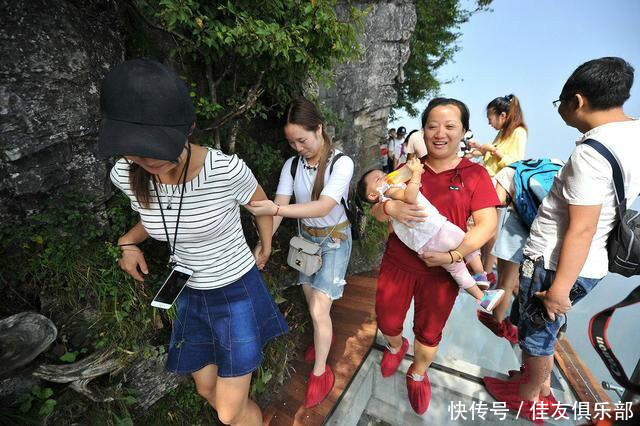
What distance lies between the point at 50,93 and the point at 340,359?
131 inches

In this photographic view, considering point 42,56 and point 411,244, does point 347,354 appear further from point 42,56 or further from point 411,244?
point 42,56

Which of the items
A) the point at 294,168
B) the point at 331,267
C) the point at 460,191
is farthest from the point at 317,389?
the point at 460,191

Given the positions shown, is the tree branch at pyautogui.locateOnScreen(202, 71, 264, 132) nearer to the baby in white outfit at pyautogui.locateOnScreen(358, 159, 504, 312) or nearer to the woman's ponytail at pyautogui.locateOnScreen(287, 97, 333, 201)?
the woman's ponytail at pyautogui.locateOnScreen(287, 97, 333, 201)

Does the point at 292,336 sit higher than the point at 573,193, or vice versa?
the point at 573,193

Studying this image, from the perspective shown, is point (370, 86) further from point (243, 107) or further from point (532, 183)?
point (532, 183)

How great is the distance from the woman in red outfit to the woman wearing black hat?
3.21 feet

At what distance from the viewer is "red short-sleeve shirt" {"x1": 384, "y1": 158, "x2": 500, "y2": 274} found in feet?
6.10

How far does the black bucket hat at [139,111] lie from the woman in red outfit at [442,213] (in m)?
1.49

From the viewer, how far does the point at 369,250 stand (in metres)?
4.84

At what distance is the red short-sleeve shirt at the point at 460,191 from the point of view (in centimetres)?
186

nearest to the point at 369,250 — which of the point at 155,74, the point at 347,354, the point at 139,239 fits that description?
the point at 347,354

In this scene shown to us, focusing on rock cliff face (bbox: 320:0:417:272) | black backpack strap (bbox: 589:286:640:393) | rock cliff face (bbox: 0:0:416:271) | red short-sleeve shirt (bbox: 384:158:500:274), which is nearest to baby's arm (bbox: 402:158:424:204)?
red short-sleeve shirt (bbox: 384:158:500:274)

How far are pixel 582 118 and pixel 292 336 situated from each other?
319cm

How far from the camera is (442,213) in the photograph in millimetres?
1982
